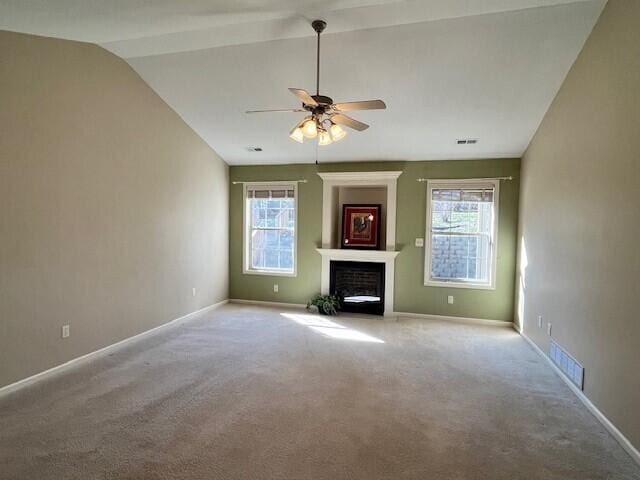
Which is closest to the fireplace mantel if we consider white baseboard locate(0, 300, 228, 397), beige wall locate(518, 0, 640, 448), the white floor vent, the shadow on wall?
the shadow on wall

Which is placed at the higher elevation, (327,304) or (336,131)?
(336,131)

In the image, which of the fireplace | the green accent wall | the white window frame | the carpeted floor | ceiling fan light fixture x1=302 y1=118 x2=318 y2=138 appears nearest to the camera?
the carpeted floor

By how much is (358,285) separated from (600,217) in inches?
143

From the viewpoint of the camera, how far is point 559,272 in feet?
11.1

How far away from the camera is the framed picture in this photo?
18.6 feet

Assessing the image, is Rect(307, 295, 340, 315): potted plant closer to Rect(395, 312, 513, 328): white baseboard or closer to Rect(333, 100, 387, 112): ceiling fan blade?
Rect(395, 312, 513, 328): white baseboard

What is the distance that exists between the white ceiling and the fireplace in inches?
81.7

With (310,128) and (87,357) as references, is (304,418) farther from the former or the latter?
(87,357)

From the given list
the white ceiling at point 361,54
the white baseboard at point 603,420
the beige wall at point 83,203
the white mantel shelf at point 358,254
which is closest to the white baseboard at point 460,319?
the white mantel shelf at point 358,254

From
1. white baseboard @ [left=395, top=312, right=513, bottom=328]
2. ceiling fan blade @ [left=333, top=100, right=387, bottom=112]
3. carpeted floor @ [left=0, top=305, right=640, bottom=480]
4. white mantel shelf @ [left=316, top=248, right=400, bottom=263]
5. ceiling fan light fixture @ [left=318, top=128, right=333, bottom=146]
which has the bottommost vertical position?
carpeted floor @ [left=0, top=305, right=640, bottom=480]

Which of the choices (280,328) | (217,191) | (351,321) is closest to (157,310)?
(280,328)

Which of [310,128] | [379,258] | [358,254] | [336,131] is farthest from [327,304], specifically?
[310,128]

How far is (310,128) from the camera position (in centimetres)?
263

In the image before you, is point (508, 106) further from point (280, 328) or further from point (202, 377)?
point (202, 377)
